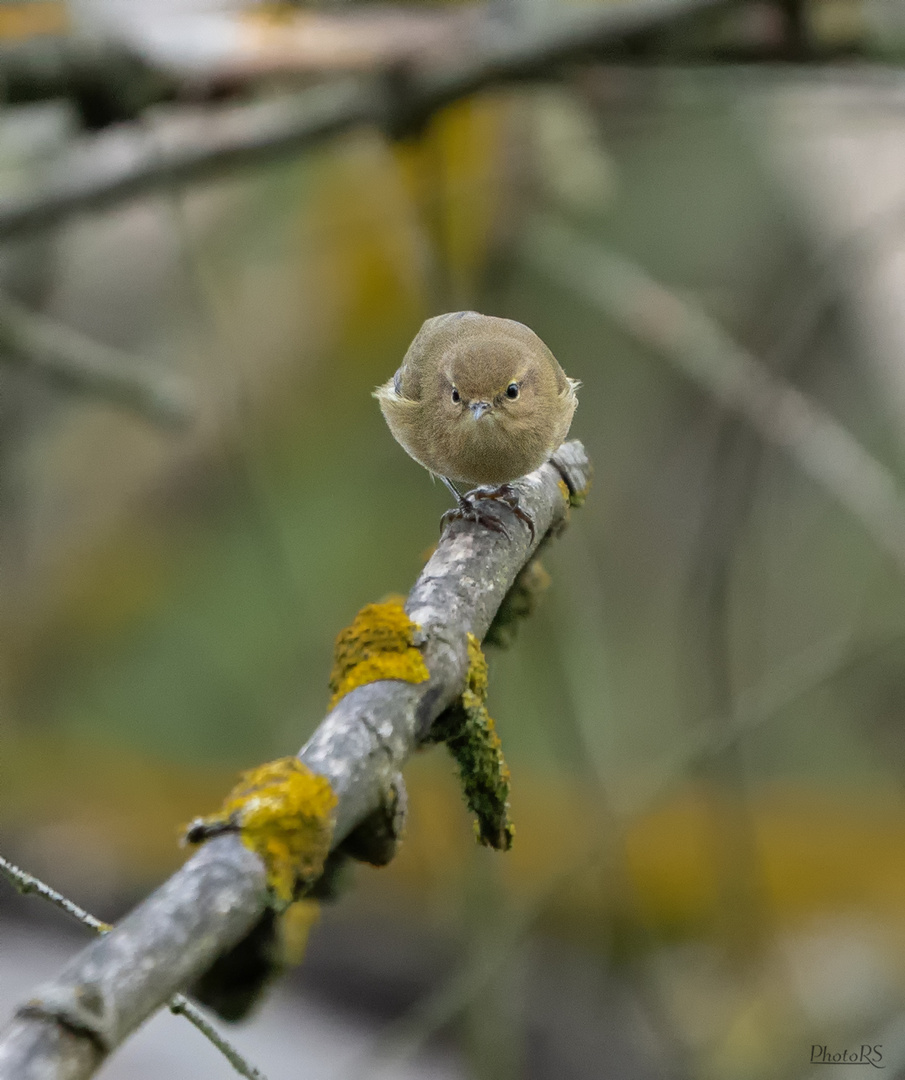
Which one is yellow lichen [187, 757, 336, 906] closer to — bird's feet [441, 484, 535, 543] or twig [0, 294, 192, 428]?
bird's feet [441, 484, 535, 543]

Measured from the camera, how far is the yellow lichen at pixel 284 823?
4.65ft

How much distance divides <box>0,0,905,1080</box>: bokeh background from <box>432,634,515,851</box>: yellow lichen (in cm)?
205

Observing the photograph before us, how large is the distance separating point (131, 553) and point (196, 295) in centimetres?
378

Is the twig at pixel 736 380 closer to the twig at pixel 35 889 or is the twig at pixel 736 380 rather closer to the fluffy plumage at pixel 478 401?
the fluffy plumage at pixel 478 401

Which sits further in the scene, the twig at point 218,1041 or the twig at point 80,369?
the twig at point 80,369

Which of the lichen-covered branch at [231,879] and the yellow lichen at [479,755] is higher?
the yellow lichen at [479,755]

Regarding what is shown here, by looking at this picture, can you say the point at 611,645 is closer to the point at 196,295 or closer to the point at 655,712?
the point at 655,712

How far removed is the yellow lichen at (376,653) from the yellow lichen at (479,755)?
0.58ft

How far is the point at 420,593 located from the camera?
223cm

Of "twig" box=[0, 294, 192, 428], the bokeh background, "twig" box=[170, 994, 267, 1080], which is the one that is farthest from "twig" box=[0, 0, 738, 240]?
"twig" box=[170, 994, 267, 1080]

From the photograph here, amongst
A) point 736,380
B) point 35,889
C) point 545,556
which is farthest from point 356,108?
point 35,889

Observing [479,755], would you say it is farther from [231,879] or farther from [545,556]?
[545,556]

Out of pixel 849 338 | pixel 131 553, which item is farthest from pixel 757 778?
pixel 131 553

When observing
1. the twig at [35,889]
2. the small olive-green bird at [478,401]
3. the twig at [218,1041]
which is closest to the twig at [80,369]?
the small olive-green bird at [478,401]
